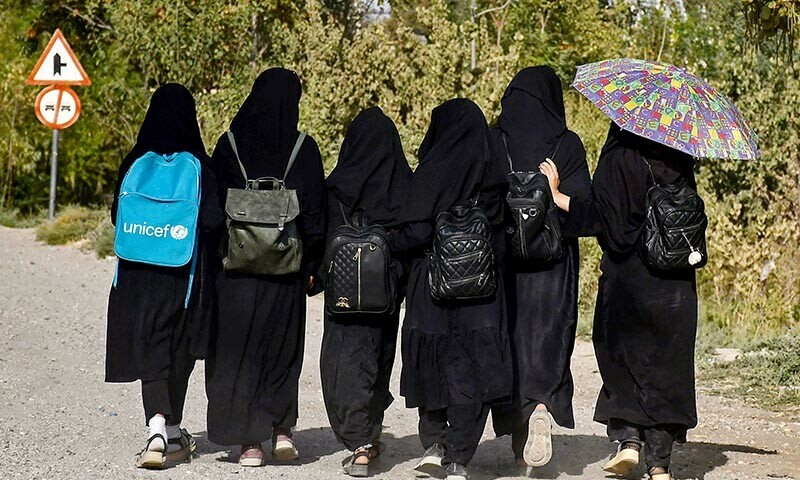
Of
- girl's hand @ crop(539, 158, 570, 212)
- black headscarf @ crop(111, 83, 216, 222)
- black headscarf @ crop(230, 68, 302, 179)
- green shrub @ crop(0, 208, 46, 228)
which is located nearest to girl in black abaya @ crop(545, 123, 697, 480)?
girl's hand @ crop(539, 158, 570, 212)

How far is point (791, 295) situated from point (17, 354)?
20.6 feet

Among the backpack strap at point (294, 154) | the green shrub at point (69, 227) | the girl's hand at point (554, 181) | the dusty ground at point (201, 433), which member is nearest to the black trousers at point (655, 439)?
the dusty ground at point (201, 433)

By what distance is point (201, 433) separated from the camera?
296 inches

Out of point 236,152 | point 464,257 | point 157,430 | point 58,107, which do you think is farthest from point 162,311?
point 58,107

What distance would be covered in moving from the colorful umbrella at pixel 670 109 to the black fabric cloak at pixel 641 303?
184mm

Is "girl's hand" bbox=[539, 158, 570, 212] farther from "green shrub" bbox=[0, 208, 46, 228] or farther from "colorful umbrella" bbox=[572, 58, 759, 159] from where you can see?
"green shrub" bbox=[0, 208, 46, 228]

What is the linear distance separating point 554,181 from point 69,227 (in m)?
12.0

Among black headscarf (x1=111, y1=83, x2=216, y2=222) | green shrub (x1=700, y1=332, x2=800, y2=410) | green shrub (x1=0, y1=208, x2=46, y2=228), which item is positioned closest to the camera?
black headscarf (x1=111, y1=83, x2=216, y2=222)

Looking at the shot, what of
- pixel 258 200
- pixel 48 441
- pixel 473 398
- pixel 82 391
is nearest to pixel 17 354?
pixel 82 391

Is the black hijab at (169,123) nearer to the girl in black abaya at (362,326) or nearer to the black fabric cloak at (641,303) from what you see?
the girl in black abaya at (362,326)

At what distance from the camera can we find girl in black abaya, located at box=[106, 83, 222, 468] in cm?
643

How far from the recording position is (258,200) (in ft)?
20.9

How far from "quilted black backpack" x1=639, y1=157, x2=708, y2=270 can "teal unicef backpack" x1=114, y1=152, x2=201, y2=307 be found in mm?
2179

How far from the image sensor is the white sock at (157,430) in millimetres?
6320
